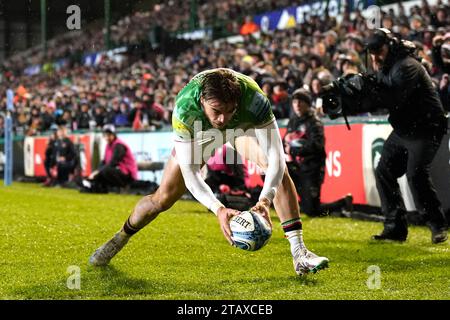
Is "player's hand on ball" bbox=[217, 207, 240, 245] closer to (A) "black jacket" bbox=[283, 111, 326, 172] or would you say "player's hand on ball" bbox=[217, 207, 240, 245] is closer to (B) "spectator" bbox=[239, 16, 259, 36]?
(A) "black jacket" bbox=[283, 111, 326, 172]

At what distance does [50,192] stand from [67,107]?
304 inches

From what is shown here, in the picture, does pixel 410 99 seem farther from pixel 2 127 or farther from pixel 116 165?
pixel 2 127

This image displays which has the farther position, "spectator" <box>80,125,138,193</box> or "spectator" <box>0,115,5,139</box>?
"spectator" <box>0,115,5,139</box>

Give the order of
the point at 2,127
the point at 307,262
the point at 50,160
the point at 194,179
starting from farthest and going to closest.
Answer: the point at 2,127 < the point at 50,160 < the point at 307,262 < the point at 194,179

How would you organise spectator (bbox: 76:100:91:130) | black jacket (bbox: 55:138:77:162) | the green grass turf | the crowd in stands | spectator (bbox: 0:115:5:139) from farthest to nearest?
spectator (bbox: 0:115:5:139), spectator (bbox: 76:100:91:130), black jacket (bbox: 55:138:77:162), the crowd in stands, the green grass turf

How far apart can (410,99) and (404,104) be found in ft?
0.27

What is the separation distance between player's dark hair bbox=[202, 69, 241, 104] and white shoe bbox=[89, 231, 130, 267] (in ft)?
6.35

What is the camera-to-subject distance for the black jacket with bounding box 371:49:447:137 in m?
9.12

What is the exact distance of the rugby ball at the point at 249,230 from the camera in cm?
576

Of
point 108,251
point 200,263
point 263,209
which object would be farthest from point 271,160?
point 108,251

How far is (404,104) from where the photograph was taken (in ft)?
30.2

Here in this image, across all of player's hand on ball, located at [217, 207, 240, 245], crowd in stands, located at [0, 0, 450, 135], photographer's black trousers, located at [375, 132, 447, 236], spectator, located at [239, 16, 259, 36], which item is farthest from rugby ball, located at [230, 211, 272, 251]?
spectator, located at [239, 16, 259, 36]

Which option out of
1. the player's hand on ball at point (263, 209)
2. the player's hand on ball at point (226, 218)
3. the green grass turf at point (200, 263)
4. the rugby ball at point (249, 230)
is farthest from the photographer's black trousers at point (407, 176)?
the player's hand on ball at point (226, 218)

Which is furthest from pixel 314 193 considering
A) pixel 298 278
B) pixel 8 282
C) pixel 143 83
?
pixel 143 83
